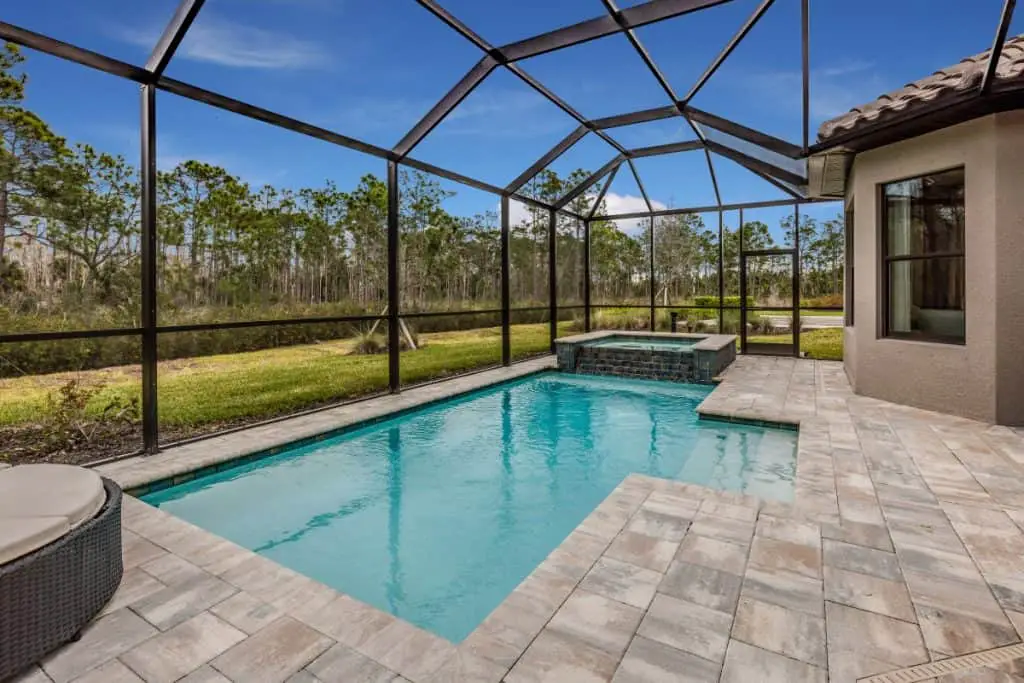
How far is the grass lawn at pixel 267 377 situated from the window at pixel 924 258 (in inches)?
278

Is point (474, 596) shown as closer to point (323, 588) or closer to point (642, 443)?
point (323, 588)

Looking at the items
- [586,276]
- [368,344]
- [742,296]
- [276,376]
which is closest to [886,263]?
[742,296]

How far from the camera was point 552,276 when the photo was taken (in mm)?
11758

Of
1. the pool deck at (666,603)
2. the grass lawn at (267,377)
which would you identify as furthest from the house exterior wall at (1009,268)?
the grass lawn at (267,377)

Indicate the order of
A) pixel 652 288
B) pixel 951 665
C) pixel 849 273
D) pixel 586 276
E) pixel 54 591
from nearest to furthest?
pixel 951 665
pixel 54 591
pixel 849 273
pixel 652 288
pixel 586 276

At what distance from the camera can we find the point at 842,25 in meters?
6.11

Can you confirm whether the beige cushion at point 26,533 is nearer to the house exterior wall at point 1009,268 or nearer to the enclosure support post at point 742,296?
the house exterior wall at point 1009,268

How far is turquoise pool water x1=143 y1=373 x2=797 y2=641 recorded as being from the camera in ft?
10.6

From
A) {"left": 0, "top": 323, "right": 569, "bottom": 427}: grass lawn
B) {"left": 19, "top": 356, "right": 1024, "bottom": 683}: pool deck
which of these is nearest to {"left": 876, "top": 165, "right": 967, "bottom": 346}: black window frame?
{"left": 19, "top": 356, "right": 1024, "bottom": 683}: pool deck

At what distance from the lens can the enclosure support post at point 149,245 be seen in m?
4.44

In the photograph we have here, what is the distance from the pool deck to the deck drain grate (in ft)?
0.07

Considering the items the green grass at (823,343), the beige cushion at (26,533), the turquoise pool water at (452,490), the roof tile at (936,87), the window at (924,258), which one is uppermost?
the roof tile at (936,87)

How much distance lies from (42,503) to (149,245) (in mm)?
2843

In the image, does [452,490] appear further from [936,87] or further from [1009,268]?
[936,87]
